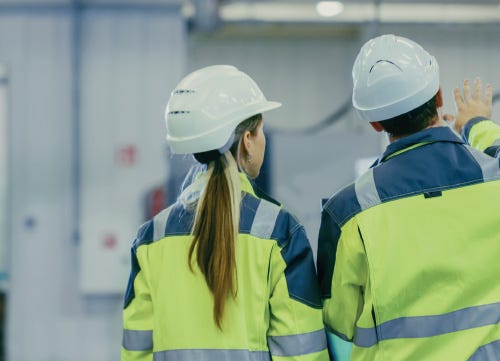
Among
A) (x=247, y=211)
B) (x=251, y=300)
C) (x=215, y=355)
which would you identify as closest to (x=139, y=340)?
(x=215, y=355)

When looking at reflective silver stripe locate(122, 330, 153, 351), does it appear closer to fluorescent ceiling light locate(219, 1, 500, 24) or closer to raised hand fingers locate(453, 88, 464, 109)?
raised hand fingers locate(453, 88, 464, 109)

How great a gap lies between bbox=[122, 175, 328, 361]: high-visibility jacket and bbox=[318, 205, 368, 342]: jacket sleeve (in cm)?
4

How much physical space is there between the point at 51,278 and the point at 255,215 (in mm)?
4169

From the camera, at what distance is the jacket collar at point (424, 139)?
5.49 ft

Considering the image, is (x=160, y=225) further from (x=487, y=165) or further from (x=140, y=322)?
(x=487, y=165)

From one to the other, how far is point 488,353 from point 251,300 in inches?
22.3

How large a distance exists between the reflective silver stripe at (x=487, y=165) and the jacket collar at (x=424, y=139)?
0.05m

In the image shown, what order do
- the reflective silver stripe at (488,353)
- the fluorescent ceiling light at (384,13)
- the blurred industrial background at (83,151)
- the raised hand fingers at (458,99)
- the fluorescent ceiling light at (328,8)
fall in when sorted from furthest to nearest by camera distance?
1. the fluorescent ceiling light at (384,13)
2. the fluorescent ceiling light at (328,8)
3. the blurred industrial background at (83,151)
4. the raised hand fingers at (458,99)
5. the reflective silver stripe at (488,353)

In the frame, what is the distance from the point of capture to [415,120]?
5.63 feet

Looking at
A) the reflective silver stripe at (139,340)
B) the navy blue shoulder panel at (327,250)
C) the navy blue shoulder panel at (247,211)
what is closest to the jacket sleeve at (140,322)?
the reflective silver stripe at (139,340)


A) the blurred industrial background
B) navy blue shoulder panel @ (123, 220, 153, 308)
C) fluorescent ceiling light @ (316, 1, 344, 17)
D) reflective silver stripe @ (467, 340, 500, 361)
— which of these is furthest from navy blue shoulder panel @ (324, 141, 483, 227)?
fluorescent ceiling light @ (316, 1, 344, 17)

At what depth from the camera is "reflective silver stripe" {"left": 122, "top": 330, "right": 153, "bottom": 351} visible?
1.84 metres

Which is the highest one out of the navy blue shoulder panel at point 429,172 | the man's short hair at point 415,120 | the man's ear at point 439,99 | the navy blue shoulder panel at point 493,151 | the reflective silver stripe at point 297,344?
the man's ear at point 439,99

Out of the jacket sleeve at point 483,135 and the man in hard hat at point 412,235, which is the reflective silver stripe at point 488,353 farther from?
the jacket sleeve at point 483,135
